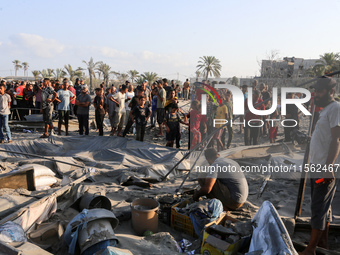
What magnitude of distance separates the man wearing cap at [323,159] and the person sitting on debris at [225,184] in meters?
1.34

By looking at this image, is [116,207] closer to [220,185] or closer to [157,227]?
[157,227]

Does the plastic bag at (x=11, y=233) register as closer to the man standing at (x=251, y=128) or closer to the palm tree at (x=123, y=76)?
the man standing at (x=251, y=128)

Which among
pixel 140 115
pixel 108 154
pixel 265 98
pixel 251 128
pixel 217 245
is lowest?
pixel 217 245

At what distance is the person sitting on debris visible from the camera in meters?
4.64

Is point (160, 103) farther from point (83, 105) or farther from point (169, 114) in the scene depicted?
point (169, 114)

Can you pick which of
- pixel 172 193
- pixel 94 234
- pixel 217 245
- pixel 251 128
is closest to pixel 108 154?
pixel 172 193

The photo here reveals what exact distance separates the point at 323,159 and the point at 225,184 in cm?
170

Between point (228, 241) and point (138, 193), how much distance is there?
2.54m

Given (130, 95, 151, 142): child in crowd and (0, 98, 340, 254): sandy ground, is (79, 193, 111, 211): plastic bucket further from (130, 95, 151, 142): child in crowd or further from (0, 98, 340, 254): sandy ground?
(130, 95, 151, 142): child in crowd

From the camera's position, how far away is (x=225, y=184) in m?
4.83

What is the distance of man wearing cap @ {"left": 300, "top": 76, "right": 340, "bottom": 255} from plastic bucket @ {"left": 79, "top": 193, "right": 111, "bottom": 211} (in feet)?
9.36

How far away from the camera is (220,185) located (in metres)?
4.88

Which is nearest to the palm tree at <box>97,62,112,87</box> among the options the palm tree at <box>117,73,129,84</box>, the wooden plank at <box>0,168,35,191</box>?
the palm tree at <box>117,73,129,84</box>

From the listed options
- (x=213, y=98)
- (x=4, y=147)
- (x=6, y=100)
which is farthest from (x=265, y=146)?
(x=6, y=100)
